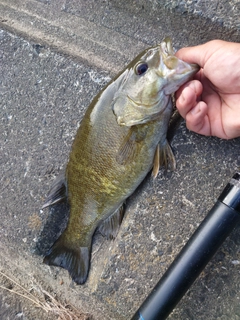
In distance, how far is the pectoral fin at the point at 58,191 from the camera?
2.11 meters

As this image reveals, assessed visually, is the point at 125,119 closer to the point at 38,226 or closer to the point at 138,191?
the point at 138,191

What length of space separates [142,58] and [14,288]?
1.61 meters

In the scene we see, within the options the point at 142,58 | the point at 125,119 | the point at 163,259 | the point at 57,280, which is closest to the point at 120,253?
the point at 163,259

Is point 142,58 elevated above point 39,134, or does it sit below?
above

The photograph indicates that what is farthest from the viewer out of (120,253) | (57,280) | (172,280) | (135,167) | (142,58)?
(57,280)

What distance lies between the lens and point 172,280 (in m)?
1.69

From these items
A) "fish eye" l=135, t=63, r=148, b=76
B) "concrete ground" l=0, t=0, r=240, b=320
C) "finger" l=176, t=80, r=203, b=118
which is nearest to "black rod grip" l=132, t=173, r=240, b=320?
"concrete ground" l=0, t=0, r=240, b=320

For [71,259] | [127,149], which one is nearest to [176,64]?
[127,149]

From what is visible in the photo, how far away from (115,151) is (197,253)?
0.64 metres

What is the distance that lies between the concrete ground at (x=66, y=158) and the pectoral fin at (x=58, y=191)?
0.37ft

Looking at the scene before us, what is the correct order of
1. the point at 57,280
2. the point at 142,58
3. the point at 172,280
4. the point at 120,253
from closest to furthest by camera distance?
the point at 172,280
the point at 142,58
the point at 120,253
the point at 57,280

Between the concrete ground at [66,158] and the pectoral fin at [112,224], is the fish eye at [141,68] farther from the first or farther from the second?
the pectoral fin at [112,224]

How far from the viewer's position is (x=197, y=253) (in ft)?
5.42

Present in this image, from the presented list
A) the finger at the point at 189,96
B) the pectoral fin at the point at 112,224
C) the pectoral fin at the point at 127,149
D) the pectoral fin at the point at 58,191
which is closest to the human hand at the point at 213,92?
the finger at the point at 189,96
